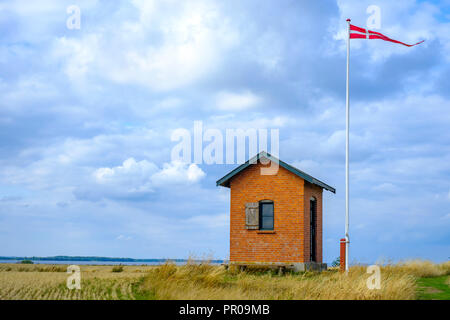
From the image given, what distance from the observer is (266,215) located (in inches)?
863

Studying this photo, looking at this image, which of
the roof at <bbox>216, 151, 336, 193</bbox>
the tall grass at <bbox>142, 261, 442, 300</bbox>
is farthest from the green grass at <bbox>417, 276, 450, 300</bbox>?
the roof at <bbox>216, 151, 336, 193</bbox>

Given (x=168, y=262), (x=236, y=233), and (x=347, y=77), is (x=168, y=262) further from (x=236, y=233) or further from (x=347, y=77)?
(x=347, y=77)

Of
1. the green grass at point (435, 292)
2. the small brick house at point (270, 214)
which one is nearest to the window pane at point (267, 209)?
the small brick house at point (270, 214)

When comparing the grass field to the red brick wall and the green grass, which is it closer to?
the green grass

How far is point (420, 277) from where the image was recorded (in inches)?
851

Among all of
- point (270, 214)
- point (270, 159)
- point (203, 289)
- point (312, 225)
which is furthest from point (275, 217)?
point (203, 289)

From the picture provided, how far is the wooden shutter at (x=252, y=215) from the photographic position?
71.2 ft

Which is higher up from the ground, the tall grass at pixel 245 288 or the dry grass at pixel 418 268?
the tall grass at pixel 245 288

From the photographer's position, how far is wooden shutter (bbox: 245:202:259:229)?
21703 millimetres

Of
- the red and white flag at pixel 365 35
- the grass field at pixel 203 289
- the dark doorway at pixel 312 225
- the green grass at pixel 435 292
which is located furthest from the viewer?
the dark doorway at pixel 312 225

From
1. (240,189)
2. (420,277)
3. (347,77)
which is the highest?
(347,77)

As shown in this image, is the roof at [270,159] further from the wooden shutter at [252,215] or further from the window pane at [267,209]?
the window pane at [267,209]
